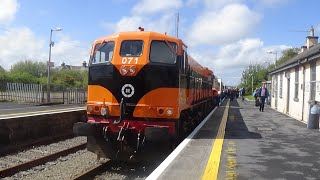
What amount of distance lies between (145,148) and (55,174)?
87.7 inches

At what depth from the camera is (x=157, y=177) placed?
675cm

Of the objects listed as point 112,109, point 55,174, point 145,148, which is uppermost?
point 112,109

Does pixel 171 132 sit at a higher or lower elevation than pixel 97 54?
lower

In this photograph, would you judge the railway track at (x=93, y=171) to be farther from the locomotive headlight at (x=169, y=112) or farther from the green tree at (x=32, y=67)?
the green tree at (x=32, y=67)

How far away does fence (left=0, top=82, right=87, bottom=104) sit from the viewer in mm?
35031

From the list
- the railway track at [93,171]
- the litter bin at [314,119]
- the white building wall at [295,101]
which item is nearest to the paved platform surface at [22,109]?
the railway track at [93,171]

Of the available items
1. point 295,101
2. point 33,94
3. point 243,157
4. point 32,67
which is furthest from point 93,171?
point 32,67

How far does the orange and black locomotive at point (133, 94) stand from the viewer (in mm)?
10141

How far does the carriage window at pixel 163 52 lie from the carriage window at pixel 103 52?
40.9 inches

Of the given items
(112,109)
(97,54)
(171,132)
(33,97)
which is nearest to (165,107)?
(171,132)

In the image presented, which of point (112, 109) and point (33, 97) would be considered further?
point (33, 97)

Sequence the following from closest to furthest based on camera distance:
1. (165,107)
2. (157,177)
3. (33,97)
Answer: (157,177)
(165,107)
(33,97)

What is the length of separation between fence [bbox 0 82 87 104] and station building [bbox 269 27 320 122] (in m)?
18.2

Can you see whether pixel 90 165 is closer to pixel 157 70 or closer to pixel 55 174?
pixel 55 174
